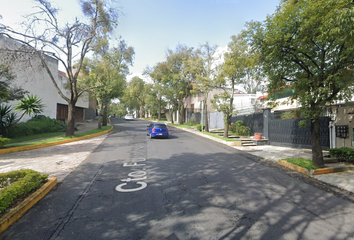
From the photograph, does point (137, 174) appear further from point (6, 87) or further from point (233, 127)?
point (233, 127)

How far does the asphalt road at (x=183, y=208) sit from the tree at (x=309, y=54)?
3204 millimetres

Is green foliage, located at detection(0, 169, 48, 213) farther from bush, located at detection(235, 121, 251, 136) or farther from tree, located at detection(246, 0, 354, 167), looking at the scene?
bush, located at detection(235, 121, 251, 136)

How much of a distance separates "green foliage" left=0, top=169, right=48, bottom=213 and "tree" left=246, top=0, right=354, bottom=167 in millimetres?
8315

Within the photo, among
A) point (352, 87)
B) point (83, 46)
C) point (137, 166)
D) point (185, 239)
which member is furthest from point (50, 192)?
point (83, 46)

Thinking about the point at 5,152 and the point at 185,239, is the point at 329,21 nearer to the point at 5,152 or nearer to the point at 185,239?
the point at 185,239

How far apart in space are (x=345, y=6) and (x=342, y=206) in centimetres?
548

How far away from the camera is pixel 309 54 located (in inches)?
295

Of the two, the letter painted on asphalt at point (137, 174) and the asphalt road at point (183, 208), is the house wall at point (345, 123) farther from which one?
the letter painted on asphalt at point (137, 174)

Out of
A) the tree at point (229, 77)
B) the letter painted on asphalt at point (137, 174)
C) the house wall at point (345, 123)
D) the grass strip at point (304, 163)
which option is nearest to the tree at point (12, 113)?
the letter painted on asphalt at point (137, 174)

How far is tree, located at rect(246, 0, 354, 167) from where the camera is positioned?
6.36 meters

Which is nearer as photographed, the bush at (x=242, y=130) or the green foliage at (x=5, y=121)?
the green foliage at (x=5, y=121)

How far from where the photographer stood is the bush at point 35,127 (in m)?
13.5

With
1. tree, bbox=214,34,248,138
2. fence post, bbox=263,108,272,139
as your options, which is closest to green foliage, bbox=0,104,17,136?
tree, bbox=214,34,248,138

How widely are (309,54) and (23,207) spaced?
991 centimetres
